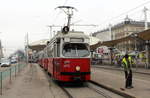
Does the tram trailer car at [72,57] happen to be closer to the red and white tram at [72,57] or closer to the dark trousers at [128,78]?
the red and white tram at [72,57]

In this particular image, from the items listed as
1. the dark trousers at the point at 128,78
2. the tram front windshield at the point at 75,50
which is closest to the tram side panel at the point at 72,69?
the tram front windshield at the point at 75,50

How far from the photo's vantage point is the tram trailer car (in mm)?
13930

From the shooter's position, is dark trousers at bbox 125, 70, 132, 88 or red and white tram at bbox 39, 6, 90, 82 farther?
red and white tram at bbox 39, 6, 90, 82

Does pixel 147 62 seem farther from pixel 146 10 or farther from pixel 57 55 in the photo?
pixel 146 10

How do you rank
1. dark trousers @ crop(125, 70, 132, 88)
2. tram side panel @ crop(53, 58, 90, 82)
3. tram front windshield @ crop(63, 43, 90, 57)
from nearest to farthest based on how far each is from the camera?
dark trousers @ crop(125, 70, 132, 88) < tram side panel @ crop(53, 58, 90, 82) < tram front windshield @ crop(63, 43, 90, 57)

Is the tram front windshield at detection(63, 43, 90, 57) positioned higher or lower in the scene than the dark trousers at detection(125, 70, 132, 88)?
higher

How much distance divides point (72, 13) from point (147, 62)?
33.9ft

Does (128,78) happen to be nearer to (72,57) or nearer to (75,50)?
(72,57)

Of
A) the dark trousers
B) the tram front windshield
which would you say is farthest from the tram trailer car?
the dark trousers

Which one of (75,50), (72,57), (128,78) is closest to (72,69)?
(72,57)

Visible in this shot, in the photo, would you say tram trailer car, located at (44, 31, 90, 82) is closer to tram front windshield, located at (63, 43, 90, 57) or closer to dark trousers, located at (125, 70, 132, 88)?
tram front windshield, located at (63, 43, 90, 57)

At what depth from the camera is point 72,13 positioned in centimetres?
2798

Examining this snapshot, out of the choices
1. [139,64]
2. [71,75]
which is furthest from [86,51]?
[139,64]

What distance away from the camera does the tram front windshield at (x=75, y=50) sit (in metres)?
14.3
